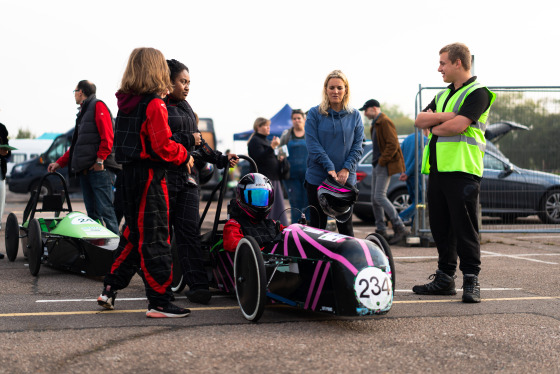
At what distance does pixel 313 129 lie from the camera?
256 inches

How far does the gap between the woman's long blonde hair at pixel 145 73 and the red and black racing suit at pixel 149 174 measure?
62mm

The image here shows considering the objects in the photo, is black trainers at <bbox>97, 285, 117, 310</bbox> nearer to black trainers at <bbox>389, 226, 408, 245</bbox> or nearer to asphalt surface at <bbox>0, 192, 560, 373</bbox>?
asphalt surface at <bbox>0, 192, 560, 373</bbox>

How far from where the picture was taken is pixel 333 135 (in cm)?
646

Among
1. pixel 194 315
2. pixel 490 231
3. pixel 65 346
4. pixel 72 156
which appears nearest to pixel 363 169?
pixel 490 231

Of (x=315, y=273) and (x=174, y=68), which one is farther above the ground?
(x=174, y=68)

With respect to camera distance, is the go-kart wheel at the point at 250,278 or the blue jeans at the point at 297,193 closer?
the go-kart wheel at the point at 250,278

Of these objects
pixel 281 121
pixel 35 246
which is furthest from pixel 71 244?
pixel 281 121

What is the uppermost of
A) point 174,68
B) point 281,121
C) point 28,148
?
point 281,121

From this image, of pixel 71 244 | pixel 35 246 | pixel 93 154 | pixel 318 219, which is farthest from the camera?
pixel 93 154

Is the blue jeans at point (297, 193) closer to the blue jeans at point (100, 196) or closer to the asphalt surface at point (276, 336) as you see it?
the blue jeans at point (100, 196)

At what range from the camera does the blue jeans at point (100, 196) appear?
7859 millimetres

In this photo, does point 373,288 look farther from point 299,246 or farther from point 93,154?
point 93,154

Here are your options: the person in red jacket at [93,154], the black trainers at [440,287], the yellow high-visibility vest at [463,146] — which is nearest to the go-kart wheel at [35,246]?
the person in red jacket at [93,154]

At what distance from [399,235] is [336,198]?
13.8ft
